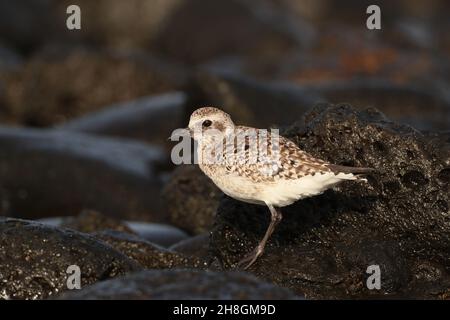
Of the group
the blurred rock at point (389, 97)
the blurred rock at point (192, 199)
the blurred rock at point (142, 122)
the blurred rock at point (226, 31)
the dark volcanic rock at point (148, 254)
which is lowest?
the dark volcanic rock at point (148, 254)

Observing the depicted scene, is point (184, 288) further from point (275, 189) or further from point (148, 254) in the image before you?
point (148, 254)

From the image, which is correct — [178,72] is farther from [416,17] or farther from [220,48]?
[416,17]

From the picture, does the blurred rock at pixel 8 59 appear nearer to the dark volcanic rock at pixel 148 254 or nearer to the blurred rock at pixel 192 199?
the blurred rock at pixel 192 199

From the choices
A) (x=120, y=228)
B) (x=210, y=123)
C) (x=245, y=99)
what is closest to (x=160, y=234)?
(x=120, y=228)

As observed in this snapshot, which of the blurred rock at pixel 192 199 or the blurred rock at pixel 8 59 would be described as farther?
the blurred rock at pixel 8 59

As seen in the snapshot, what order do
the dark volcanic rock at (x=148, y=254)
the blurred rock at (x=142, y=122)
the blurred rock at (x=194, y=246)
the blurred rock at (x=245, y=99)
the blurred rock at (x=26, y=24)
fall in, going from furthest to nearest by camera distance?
the blurred rock at (x=26, y=24)
the blurred rock at (x=142, y=122)
the blurred rock at (x=245, y=99)
the blurred rock at (x=194, y=246)
the dark volcanic rock at (x=148, y=254)

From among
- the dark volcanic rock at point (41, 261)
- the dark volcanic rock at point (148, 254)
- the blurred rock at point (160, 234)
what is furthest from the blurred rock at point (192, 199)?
the dark volcanic rock at point (41, 261)

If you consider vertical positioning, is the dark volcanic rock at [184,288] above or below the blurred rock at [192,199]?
below

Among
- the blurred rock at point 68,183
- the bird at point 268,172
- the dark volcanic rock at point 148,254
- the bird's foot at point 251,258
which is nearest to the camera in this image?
the bird at point 268,172
